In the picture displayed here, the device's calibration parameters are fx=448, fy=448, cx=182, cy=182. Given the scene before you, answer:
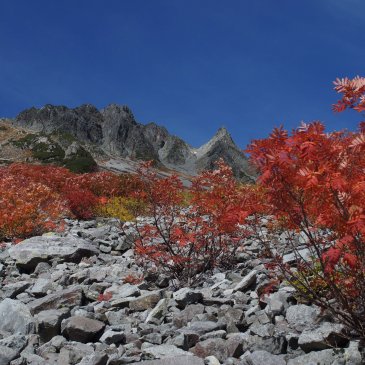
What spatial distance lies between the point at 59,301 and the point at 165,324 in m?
1.93

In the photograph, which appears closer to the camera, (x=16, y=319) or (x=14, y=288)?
(x=16, y=319)

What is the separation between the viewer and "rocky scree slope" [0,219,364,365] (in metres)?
4.60

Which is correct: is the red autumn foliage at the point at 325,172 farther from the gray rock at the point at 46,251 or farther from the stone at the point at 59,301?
the gray rock at the point at 46,251

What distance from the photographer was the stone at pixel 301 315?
16.9 ft

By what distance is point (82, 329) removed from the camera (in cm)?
556

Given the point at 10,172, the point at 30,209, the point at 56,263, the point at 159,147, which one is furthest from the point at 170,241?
the point at 159,147

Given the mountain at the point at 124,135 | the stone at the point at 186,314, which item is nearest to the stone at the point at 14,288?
the stone at the point at 186,314

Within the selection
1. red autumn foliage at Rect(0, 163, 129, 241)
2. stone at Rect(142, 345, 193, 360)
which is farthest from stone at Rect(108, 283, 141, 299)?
red autumn foliage at Rect(0, 163, 129, 241)

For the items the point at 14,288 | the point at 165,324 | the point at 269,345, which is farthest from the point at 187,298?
the point at 14,288

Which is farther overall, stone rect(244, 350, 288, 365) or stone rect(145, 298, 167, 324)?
stone rect(145, 298, 167, 324)

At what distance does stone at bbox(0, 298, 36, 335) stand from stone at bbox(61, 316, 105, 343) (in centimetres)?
64

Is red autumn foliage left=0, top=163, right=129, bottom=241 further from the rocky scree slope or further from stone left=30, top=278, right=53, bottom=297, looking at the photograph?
the rocky scree slope

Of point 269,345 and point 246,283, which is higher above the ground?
point 246,283

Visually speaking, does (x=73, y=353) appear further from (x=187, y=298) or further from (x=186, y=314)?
(x=187, y=298)
